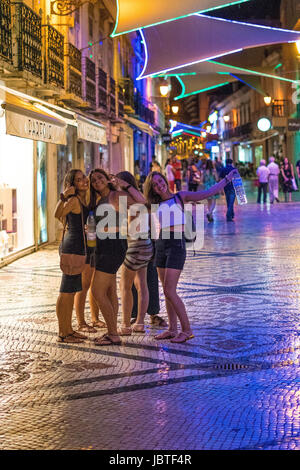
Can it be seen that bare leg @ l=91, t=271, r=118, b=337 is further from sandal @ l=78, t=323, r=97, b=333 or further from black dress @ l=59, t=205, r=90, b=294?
sandal @ l=78, t=323, r=97, b=333

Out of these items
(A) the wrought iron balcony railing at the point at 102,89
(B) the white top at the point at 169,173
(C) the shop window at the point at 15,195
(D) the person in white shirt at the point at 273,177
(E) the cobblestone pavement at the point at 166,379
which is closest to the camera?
(E) the cobblestone pavement at the point at 166,379

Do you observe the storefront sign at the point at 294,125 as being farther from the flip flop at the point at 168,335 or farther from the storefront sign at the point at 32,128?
the flip flop at the point at 168,335

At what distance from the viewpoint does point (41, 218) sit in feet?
55.7

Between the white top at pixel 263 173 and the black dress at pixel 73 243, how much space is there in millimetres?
20145

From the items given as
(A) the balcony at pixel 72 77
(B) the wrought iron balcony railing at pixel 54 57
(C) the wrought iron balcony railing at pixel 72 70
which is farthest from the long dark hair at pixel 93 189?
(C) the wrought iron balcony railing at pixel 72 70

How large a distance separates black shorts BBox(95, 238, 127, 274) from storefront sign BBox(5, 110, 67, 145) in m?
4.12

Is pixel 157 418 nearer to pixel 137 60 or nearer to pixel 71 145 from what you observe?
pixel 71 145

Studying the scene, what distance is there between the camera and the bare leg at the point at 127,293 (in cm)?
784

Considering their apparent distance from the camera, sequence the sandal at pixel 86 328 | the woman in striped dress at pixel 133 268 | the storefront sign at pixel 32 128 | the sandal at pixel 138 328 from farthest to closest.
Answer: the storefront sign at pixel 32 128 < the sandal at pixel 86 328 < the sandal at pixel 138 328 < the woman in striped dress at pixel 133 268

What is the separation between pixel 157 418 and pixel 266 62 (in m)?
50.6

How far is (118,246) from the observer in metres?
7.34

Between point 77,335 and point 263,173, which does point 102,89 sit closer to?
point 263,173

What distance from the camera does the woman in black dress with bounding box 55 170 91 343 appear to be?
7554 mm

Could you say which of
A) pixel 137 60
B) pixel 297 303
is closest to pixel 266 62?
pixel 137 60
